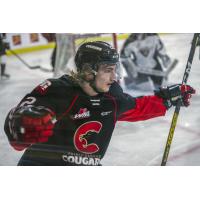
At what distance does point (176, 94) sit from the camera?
2055mm

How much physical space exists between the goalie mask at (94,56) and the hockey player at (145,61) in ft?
0.50

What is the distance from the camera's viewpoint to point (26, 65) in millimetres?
2139

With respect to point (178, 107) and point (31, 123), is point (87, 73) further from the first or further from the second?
point (178, 107)

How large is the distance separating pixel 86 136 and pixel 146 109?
0.35 m

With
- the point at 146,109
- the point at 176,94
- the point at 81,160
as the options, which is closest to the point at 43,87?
the point at 81,160

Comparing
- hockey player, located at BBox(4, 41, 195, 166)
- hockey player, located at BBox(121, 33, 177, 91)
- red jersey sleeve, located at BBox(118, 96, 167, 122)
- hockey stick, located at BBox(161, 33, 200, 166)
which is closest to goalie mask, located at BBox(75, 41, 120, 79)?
hockey player, located at BBox(4, 41, 195, 166)

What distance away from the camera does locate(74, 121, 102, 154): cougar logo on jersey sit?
203 cm

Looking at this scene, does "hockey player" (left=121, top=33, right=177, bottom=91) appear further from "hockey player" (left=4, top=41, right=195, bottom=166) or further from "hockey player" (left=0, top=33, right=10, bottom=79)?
"hockey player" (left=0, top=33, right=10, bottom=79)

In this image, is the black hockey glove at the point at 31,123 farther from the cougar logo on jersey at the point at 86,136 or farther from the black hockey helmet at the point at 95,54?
the black hockey helmet at the point at 95,54

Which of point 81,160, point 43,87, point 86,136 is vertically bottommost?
point 81,160

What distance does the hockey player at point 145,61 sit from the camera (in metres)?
2.12

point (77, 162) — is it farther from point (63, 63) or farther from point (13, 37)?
point (13, 37)
